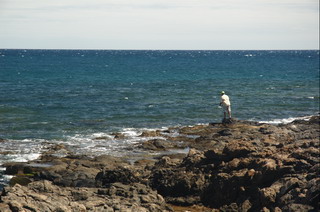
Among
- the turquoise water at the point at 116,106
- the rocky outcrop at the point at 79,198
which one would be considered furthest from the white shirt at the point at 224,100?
the rocky outcrop at the point at 79,198

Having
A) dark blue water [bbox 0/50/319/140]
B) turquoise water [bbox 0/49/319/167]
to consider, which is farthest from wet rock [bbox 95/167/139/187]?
dark blue water [bbox 0/50/319/140]

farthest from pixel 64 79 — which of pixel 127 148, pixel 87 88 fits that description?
pixel 127 148

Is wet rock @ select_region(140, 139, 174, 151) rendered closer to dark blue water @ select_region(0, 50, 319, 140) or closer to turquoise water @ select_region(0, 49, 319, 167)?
turquoise water @ select_region(0, 49, 319, 167)

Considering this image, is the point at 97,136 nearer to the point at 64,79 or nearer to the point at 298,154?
the point at 298,154

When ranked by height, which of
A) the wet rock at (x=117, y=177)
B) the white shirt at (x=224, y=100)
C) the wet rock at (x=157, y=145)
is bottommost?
the wet rock at (x=157, y=145)

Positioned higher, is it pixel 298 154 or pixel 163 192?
pixel 298 154

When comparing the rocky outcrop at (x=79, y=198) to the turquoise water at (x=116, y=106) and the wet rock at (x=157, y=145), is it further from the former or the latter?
the turquoise water at (x=116, y=106)

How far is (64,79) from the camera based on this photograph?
76812 millimetres

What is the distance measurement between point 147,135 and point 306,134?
9.97 meters

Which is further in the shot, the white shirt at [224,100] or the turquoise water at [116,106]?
the turquoise water at [116,106]

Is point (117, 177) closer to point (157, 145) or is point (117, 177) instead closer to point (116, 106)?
point (157, 145)

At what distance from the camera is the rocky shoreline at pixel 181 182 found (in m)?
15.9

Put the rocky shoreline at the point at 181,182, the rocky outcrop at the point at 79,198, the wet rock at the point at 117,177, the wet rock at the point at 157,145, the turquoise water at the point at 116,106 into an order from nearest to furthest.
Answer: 1. the rocky outcrop at the point at 79,198
2. the rocky shoreline at the point at 181,182
3. the wet rock at the point at 117,177
4. the wet rock at the point at 157,145
5. the turquoise water at the point at 116,106

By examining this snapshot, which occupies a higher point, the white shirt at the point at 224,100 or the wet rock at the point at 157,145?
the white shirt at the point at 224,100
